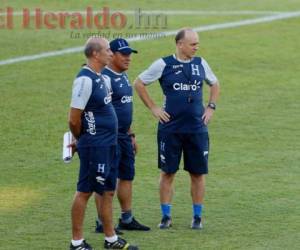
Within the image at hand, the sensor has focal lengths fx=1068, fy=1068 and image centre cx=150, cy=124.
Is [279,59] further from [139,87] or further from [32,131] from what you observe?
[139,87]

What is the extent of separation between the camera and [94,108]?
10.0m

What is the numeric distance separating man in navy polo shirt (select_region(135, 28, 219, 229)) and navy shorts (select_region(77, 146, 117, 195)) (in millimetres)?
Result: 1150

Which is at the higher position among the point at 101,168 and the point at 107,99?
the point at 107,99

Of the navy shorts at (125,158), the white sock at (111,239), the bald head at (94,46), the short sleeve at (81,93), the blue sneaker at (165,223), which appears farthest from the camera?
the blue sneaker at (165,223)

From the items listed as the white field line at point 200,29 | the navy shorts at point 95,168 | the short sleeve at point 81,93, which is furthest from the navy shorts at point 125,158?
the white field line at point 200,29

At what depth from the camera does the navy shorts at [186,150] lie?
36.8ft

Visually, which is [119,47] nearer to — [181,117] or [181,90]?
[181,90]

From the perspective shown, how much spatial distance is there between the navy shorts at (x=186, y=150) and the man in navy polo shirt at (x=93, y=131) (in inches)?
43.6

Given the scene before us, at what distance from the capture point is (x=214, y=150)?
1477 centimetres

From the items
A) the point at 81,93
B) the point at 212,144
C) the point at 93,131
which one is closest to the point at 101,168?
the point at 93,131

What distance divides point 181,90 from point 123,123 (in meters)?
0.71

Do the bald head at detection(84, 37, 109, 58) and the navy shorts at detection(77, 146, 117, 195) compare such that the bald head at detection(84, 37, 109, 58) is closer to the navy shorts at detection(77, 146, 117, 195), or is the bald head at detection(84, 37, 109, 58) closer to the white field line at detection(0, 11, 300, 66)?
the navy shorts at detection(77, 146, 117, 195)

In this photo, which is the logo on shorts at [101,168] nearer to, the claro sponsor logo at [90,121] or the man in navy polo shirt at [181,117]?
the claro sponsor logo at [90,121]

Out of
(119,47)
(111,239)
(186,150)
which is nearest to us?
(111,239)
